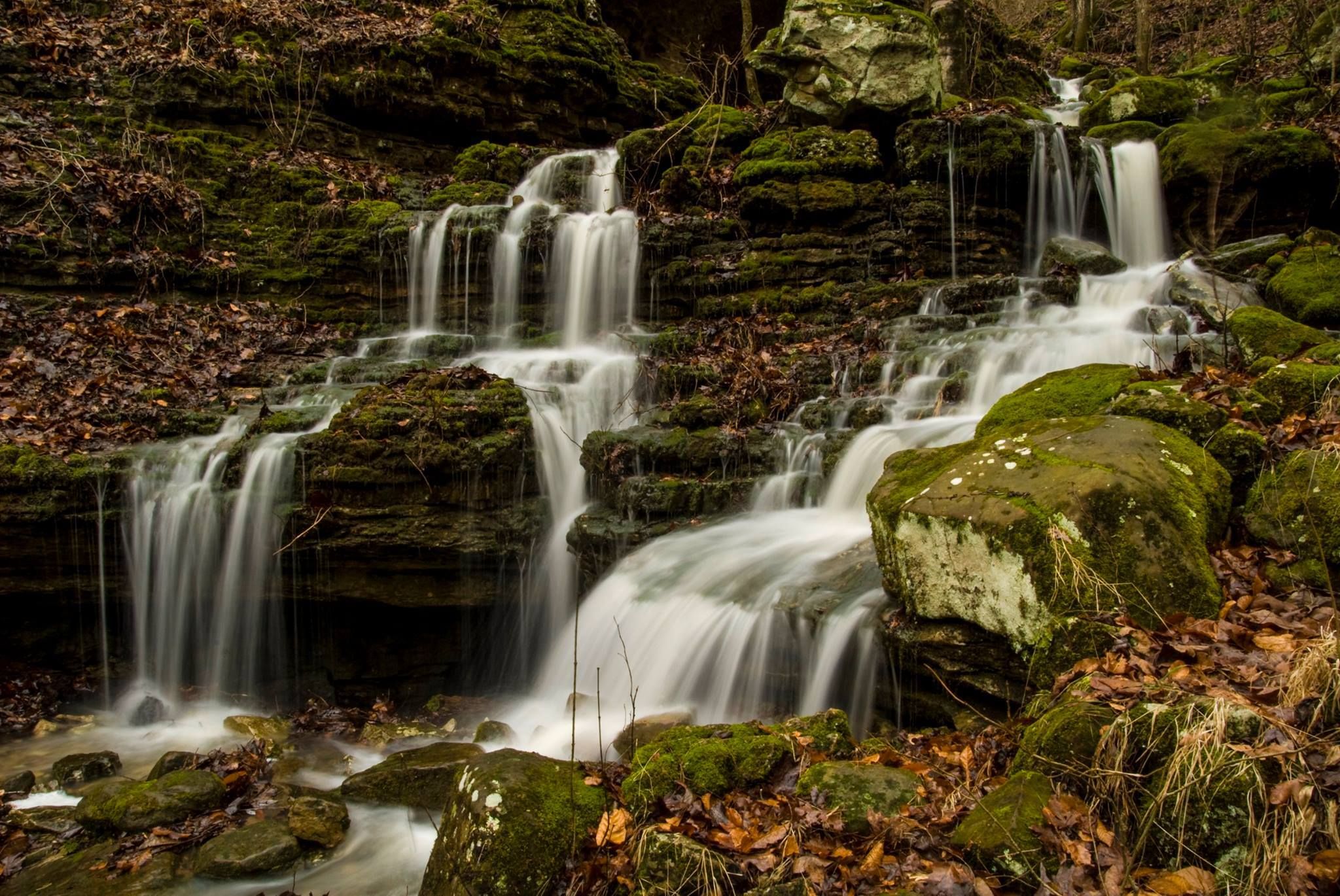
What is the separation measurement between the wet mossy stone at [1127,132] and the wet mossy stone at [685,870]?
46.5 feet

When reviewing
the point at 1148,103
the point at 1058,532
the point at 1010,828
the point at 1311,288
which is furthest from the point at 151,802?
the point at 1148,103

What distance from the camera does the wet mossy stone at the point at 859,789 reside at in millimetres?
2906

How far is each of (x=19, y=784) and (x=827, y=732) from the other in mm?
5571

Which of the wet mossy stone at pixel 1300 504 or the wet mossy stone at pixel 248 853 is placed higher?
the wet mossy stone at pixel 1300 504

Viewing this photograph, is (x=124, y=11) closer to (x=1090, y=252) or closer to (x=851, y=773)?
(x=1090, y=252)

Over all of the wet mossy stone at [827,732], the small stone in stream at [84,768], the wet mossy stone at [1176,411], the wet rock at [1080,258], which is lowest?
Answer: the small stone in stream at [84,768]

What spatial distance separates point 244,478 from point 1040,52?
884 inches

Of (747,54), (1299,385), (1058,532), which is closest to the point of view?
(1058,532)

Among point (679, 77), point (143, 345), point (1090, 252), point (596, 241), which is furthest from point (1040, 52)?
point (143, 345)

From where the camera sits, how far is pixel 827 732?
364cm

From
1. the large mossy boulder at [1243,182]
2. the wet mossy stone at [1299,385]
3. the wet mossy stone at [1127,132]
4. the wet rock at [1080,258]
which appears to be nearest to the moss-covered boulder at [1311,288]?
the wet rock at [1080,258]

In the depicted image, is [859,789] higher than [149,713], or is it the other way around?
[859,789]

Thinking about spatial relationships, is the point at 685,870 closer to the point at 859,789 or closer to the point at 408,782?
the point at 859,789

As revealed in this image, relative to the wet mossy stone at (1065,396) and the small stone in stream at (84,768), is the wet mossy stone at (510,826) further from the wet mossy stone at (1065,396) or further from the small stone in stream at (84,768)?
the small stone in stream at (84,768)
